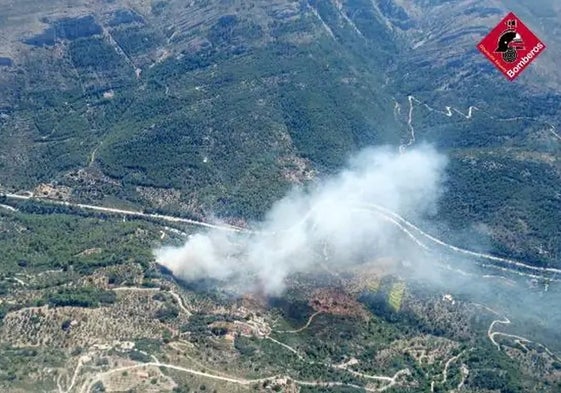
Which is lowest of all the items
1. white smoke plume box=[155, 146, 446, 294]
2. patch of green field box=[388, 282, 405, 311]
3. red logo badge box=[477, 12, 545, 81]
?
patch of green field box=[388, 282, 405, 311]

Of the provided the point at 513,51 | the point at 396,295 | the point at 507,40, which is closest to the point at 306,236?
the point at 396,295

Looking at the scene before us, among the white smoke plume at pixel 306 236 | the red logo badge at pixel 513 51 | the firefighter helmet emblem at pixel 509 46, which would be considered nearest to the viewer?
the red logo badge at pixel 513 51

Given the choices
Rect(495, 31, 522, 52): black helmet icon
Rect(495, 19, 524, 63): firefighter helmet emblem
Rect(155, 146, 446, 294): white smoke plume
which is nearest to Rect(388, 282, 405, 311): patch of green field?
Rect(155, 146, 446, 294): white smoke plume

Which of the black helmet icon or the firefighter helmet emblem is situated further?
the black helmet icon

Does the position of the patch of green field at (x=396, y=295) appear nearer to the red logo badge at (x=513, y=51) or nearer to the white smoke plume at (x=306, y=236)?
the white smoke plume at (x=306, y=236)

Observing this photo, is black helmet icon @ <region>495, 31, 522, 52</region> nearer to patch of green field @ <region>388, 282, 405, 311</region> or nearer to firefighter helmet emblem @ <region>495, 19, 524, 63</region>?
firefighter helmet emblem @ <region>495, 19, 524, 63</region>

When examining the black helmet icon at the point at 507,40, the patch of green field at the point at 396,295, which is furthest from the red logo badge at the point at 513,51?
the patch of green field at the point at 396,295

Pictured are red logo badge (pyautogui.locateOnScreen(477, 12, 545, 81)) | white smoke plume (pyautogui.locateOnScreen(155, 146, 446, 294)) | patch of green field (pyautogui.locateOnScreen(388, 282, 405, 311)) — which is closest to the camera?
red logo badge (pyautogui.locateOnScreen(477, 12, 545, 81))

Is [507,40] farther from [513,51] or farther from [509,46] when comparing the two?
[513,51]

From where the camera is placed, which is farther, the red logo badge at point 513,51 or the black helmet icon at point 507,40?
the black helmet icon at point 507,40
